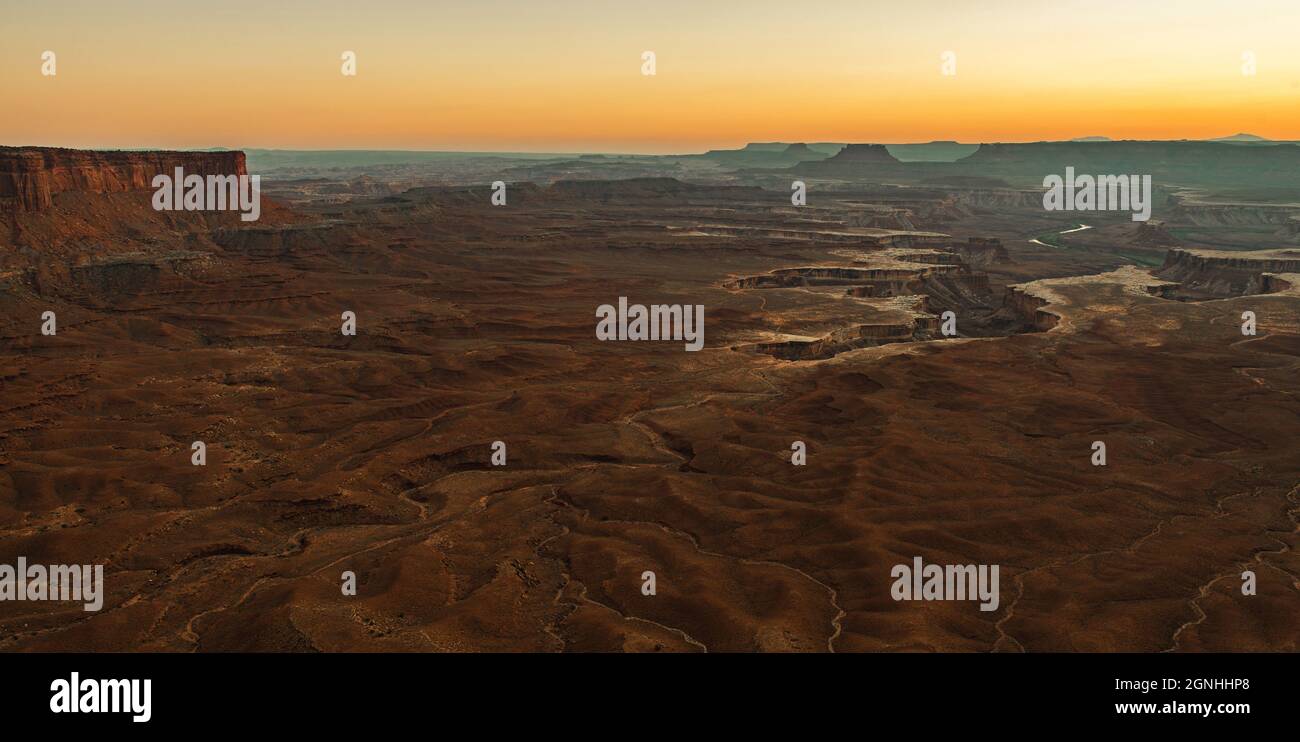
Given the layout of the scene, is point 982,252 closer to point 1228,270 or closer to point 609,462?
point 1228,270

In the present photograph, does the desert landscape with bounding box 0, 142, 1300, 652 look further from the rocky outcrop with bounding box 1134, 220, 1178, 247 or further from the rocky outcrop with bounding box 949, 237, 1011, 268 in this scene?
the rocky outcrop with bounding box 1134, 220, 1178, 247

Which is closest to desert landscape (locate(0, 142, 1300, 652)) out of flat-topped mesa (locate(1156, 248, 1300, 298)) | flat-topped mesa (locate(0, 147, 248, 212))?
flat-topped mesa (locate(0, 147, 248, 212))

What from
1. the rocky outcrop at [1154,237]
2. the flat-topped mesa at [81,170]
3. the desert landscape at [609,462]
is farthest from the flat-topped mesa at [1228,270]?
the flat-topped mesa at [81,170]

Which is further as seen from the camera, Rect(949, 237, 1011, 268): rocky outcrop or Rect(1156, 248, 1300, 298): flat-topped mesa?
Rect(949, 237, 1011, 268): rocky outcrop

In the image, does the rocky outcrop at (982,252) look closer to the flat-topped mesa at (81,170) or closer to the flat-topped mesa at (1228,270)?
the flat-topped mesa at (1228,270)

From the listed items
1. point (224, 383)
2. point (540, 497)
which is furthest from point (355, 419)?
point (540, 497)
